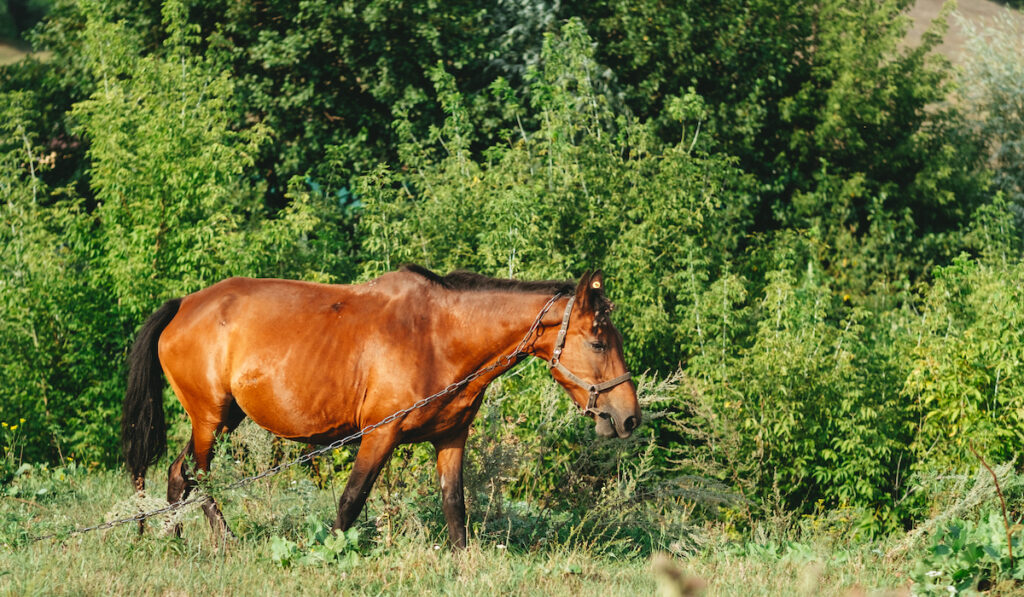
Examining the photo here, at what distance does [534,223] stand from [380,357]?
4003mm

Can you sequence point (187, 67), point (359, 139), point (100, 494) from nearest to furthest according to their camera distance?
point (100, 494) → point (187, 67) → point (359, 139)

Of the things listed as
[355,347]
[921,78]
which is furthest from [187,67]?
[921,78]

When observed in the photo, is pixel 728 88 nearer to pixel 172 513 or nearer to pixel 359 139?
pixel 359 139

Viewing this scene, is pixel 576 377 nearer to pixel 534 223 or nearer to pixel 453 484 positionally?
pixel 453 484

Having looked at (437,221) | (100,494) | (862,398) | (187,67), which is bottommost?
(100,494)

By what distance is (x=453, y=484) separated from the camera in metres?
6.28

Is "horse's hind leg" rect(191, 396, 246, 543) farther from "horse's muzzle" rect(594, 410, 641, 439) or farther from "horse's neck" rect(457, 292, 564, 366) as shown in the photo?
"horse's muzzle" rect(594, 410, 641, 439)

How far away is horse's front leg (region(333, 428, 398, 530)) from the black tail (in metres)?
1.87

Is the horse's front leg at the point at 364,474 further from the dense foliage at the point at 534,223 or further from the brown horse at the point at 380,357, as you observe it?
the dense foliage at the point at 534,223

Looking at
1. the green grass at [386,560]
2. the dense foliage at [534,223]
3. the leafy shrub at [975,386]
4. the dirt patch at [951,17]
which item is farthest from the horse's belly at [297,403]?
the dirt patch at [951,17]

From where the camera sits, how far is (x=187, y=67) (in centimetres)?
1137

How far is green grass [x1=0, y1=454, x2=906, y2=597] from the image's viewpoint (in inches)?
207

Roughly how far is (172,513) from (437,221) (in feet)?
16.7

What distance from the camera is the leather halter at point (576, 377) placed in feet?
19.5
